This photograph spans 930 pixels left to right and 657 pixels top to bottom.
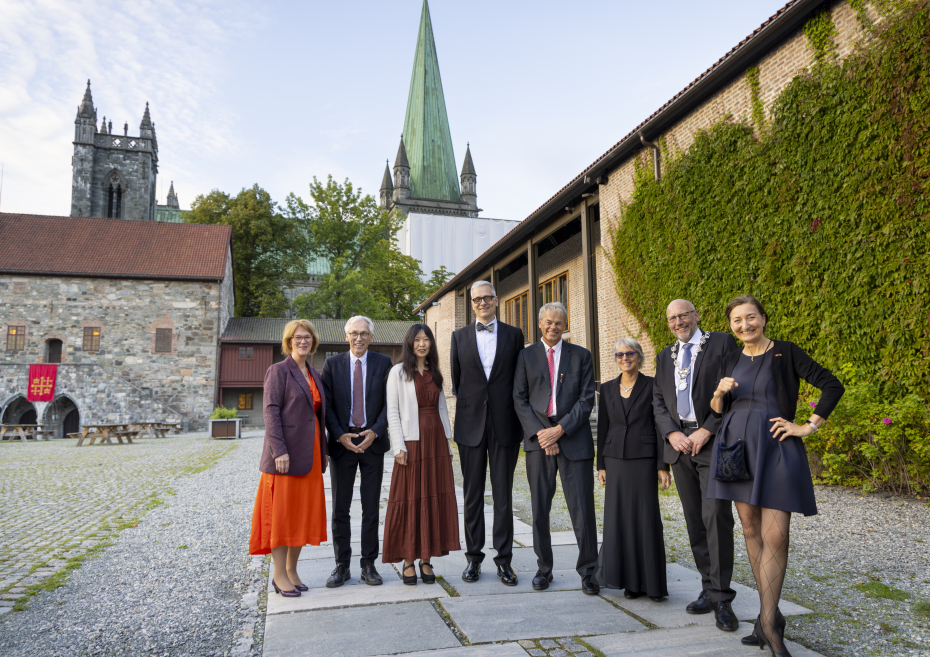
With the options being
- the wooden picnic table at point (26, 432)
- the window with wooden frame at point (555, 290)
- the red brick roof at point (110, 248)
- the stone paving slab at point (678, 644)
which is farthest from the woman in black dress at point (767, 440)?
the red brick roof at point (110, 248)

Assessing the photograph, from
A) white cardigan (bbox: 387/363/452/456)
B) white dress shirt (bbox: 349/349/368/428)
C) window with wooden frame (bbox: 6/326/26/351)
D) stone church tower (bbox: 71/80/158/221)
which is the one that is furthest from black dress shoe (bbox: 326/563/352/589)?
stone church tower (bbox: 71/80/158/221)

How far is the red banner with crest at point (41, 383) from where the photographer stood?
26.9 m

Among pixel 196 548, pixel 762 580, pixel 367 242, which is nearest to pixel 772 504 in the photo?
pixel 762 580

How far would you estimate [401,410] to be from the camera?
3.97m

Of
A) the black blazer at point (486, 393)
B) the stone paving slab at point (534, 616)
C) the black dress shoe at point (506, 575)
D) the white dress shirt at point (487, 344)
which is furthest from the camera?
the white dress shirt at point (487, 344)

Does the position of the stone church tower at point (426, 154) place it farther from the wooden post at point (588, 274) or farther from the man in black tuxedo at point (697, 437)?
the man in black tuxedo at point (697, 437)

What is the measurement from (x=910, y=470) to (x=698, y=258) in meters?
4.39

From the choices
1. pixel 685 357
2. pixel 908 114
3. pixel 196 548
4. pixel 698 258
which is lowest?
pixel 196 548

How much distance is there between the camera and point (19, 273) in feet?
94.4

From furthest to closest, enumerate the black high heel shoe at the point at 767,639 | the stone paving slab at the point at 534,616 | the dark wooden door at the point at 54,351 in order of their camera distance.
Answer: the dark wooden door at the point at 54,351 → the stone paving slab at the point at 534,616 → the black high heel shoe at the point at 767,639

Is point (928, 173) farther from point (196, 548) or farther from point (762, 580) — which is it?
point (196, 548)

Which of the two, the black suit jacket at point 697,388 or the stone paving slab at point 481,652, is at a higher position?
the black suit jacket at point 697,388

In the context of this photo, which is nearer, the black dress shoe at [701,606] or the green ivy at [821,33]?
the black dress shoe at [701,606]

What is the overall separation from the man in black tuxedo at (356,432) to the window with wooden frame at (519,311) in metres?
14.3
